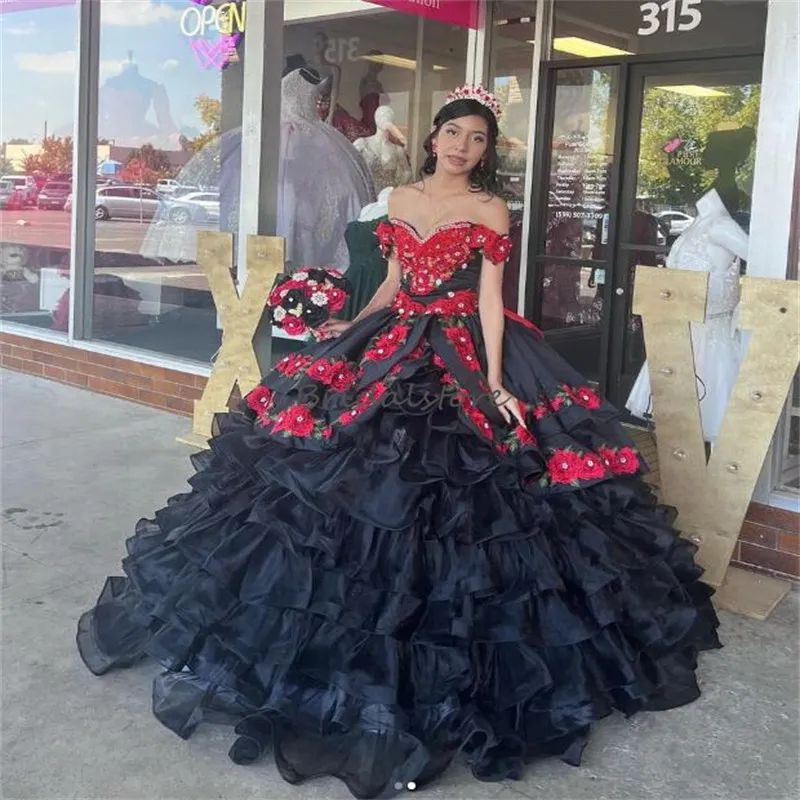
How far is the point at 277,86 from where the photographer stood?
5184mm

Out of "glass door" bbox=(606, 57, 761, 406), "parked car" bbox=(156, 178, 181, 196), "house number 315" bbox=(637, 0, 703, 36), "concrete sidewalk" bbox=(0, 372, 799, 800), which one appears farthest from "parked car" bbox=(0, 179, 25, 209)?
"house number 315" bbox=(637, 0, 703, 36)

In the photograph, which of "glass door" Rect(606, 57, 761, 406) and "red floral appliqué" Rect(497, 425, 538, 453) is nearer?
"red floral appliqué" Rect(497, 425, 538, 453)

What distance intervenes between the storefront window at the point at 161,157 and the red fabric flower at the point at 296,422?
379 cm

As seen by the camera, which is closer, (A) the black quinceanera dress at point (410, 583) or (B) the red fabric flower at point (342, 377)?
(A) the black quinceanera dress at point (410, 583)

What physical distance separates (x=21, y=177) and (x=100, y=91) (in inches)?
44.8

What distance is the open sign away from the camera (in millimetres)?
6617

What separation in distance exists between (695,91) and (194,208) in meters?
3.27

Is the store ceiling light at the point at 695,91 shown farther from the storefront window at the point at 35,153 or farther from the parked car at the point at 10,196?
the parked car at the point at 10,196

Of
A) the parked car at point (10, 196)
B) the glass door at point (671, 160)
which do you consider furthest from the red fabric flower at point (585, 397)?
the parked car at point (10, 196)

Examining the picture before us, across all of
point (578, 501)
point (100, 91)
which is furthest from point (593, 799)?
point (100, 91)

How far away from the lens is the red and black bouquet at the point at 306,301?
136 inches

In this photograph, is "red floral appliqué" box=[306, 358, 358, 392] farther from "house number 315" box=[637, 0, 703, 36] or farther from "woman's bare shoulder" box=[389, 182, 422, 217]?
"house number 315" box=[637, 0, 703, 36]

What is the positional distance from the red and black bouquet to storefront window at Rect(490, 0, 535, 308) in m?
2.88

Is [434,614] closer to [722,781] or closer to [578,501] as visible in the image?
[578,501]
